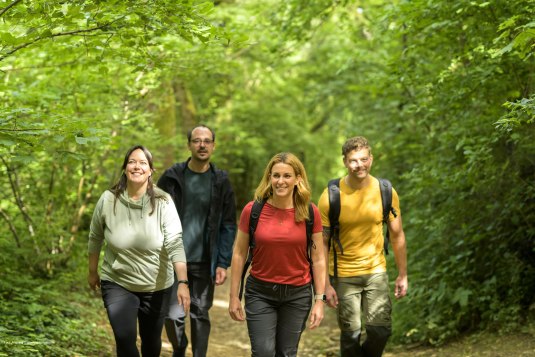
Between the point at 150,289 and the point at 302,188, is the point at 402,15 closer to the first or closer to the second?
the point at 302,188

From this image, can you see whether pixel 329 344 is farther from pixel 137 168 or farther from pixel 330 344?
pixel 137 168

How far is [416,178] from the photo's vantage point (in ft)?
26.0

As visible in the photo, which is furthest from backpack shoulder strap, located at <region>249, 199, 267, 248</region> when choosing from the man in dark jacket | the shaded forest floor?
the shaded forest floor

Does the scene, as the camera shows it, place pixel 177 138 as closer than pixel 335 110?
Yes

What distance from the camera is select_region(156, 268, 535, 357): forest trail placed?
256 inches

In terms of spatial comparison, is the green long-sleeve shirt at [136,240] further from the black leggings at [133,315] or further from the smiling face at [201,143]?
the smiling face at [201,143]

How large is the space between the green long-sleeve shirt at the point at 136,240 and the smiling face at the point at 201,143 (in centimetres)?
94

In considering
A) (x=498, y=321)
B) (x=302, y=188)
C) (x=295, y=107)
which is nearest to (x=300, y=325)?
(x=302, y=188)

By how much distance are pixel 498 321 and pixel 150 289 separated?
4.34 m

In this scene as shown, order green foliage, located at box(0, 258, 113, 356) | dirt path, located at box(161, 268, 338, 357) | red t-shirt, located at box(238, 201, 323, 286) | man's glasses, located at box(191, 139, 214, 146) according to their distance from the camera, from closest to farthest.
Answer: red t-shirt, located at box(238, 201, 323, 286), man's glasses, located at box(191, 139, 214, 146), green foliage, located at box(0, 258, 113, 356), dirt path, located at box(161, 268, 338, 357)

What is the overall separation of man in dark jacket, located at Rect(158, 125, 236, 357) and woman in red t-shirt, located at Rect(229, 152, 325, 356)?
1.17 metres

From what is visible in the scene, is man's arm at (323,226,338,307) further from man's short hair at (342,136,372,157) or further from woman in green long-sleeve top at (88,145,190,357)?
woman in green long-sleeve top at (88,145,190,357)

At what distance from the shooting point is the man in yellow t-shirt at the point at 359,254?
5176 millimetres

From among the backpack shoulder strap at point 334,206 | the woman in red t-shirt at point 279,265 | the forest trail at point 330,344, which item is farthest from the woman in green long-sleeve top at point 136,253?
the forest trail at point 330,344
